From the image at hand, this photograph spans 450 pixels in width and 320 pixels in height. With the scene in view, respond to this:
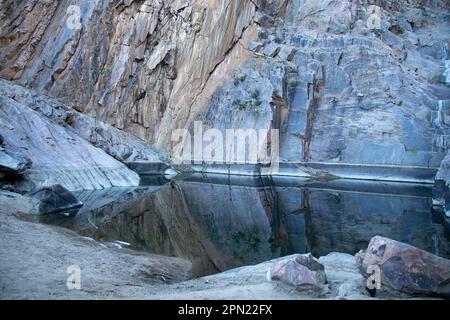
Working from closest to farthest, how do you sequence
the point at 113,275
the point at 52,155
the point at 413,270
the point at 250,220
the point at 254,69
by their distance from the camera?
the point at 413,270 → the point at 113,275 → the point at 250,220 → the point at 52,155 → the point at 254,69

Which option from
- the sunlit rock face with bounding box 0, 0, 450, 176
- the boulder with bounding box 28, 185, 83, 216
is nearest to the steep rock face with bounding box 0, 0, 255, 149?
the sunlit rock face with bounding box 0, 0, 450, 176

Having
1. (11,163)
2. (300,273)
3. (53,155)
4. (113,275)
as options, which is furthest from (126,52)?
(300,273)

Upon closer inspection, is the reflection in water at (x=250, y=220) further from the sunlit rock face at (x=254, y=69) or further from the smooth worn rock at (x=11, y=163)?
the sunlit rock face at (x=254, y=69)

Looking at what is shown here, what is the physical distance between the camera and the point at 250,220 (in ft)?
66.8

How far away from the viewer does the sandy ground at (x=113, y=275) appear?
777 centimetres

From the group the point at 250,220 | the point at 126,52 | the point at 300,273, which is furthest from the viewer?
the point at 126,52

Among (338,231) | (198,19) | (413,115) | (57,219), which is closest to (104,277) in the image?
(57,219)

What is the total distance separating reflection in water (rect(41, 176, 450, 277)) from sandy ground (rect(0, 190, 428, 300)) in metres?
1.37

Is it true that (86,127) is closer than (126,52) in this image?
Yes

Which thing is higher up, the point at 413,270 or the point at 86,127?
the point at 86,127

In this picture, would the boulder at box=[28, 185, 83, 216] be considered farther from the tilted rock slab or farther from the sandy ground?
the sandy ground

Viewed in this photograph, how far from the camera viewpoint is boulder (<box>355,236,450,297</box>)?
7582mm

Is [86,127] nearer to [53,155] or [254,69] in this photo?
[53,155]

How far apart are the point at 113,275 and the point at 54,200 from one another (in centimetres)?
994
